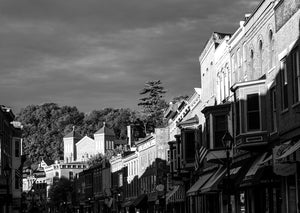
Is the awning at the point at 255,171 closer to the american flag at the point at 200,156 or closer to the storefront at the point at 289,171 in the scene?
the storefront at the point at 289,171

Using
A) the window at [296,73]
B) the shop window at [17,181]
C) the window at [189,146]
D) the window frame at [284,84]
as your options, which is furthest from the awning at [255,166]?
the shop window at [17,181]

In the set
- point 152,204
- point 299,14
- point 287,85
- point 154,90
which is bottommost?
point 152,204

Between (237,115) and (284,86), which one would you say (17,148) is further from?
(284,86)

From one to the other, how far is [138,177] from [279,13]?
68.8 metres

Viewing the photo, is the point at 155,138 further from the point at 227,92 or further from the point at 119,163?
the point at 227,92

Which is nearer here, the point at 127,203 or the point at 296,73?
the point at 296,73

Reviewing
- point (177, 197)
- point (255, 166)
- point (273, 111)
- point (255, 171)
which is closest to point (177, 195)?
point (177, 197)

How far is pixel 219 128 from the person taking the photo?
1868 inches

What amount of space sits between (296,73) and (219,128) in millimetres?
18270

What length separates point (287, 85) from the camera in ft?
101

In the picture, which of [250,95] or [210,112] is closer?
[250,95]

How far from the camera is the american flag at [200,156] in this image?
171ft

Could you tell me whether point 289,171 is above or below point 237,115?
below

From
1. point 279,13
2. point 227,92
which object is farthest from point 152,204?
point 279,13
